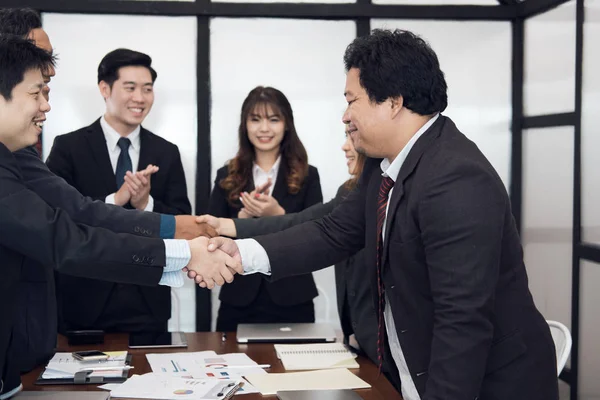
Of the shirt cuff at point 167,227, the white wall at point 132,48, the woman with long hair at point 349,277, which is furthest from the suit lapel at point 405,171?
the white wall at point 132,48

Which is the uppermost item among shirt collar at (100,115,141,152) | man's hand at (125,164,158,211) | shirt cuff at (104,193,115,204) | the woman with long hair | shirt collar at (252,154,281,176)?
shirt collar at (100,115,141,152)

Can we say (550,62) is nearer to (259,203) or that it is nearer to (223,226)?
(259,203)

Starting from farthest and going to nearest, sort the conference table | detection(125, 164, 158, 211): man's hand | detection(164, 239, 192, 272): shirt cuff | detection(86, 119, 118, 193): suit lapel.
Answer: detection(86, 119, 118, 193): suit lapel < detection(125, 164, 158, 211): man's hand < detection(164, 239, 192, 272): shirt cuff < the conference table

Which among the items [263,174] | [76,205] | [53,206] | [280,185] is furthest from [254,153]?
[53,206]

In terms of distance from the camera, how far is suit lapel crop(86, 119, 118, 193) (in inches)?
144

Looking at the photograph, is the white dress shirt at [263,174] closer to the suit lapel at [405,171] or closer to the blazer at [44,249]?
the blazer at [44,249]

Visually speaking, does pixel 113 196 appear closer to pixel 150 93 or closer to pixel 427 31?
pixel 150 93

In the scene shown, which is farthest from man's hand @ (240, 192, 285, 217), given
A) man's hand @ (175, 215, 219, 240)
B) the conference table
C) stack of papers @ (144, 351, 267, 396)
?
stack of papers @ (144, 351, 267, 396)

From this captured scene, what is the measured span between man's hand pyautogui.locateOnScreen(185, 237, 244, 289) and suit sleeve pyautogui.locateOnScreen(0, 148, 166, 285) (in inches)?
12.6

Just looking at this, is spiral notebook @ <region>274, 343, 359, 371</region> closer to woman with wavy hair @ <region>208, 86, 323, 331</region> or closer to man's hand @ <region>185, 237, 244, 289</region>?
man's hand @ <region>185, 237, 244, 289</region>

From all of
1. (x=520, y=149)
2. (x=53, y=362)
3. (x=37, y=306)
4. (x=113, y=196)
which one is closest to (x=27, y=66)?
(x=37, y=306)

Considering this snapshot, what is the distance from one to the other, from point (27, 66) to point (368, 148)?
1.01m

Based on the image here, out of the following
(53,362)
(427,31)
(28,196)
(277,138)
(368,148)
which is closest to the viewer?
(28,196)

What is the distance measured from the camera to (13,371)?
200 cm
